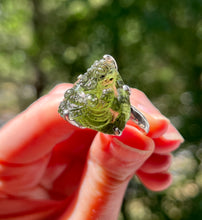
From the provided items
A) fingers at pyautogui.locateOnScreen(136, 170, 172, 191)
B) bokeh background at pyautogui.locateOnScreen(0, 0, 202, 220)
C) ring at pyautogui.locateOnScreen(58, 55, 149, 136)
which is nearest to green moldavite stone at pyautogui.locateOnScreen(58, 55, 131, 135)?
Answer: ring at pyautogui.locateOnScreen(58, 55, 149, 136)

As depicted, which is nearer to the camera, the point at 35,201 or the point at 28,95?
the point at 35,201

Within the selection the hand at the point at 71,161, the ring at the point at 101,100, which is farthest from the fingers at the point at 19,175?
the ring at the point at 101,100

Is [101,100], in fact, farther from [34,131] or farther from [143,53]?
[143,53]

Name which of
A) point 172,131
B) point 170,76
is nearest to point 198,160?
point 170,76

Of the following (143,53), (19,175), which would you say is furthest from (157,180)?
(143,53)

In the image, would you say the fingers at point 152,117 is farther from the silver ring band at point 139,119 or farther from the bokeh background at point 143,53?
the bokeh background at point 143,53

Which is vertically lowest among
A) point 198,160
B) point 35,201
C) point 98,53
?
point 198,160

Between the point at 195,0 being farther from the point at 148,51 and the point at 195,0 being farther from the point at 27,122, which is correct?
the point at 27,122
